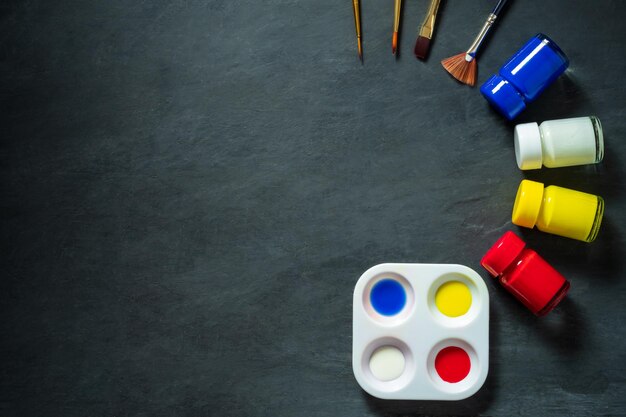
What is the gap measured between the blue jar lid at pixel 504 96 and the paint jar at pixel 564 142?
0.03 metres

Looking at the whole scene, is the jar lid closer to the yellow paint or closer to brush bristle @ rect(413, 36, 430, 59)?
the yellow paint

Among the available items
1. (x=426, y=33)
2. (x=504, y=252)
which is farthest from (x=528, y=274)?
(x=426, y=33)

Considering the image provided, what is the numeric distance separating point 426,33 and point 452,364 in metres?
0.51

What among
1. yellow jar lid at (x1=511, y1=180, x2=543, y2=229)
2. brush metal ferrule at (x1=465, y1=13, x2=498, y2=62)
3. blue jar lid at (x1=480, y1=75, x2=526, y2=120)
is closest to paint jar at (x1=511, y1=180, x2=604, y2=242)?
yellow jar lid at (x1=511, y1=180, x2=543, y2=229)

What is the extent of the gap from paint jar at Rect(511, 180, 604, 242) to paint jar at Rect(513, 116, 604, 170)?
0.04 metres

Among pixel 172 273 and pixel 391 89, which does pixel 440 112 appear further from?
pixel 172 273

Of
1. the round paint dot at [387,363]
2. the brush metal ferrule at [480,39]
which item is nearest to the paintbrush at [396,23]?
the brush metal ferrule at [480,39]

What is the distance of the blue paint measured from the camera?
35.8 inches

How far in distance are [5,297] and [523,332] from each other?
2.72 ft

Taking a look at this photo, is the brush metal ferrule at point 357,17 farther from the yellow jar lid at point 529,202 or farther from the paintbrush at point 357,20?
the yellow jar lid at point 529,202

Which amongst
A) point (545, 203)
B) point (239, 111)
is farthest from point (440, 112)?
point (239, 111)

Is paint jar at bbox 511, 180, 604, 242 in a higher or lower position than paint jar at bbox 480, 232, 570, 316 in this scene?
higher

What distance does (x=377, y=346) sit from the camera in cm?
91

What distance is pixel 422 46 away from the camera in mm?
922
